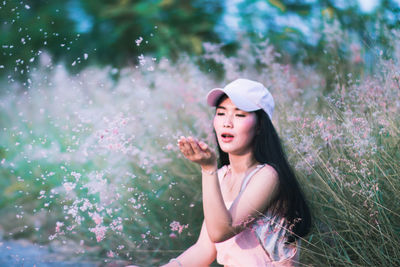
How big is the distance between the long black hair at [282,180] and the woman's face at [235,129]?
36mm

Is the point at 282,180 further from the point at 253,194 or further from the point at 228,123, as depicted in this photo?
the point at 228,123

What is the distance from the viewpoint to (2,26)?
4.18 meters


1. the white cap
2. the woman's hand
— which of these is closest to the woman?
the white cap

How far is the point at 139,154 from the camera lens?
2670 mm

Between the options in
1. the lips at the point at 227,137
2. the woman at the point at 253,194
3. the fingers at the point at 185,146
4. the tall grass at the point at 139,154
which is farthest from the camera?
the tall grass at the point at 139,154

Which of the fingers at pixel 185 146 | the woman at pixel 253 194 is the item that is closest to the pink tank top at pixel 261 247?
the woman at pixel 253 194

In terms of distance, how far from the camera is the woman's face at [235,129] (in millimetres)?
1633

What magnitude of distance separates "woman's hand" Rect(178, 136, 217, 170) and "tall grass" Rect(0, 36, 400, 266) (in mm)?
538

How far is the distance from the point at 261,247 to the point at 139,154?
123 centimetres

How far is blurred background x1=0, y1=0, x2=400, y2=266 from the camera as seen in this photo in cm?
174

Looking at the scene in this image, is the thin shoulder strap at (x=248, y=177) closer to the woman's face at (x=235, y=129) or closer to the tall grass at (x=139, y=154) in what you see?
the woman's face at (x=235, y=129)

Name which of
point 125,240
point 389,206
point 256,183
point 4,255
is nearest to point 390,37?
point 389,206

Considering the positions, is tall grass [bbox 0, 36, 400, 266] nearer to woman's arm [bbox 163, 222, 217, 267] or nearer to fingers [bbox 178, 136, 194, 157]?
woman's arm [bbox 163, 222, 217, 267]

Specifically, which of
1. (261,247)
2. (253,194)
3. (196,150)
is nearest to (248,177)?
(253,194)
